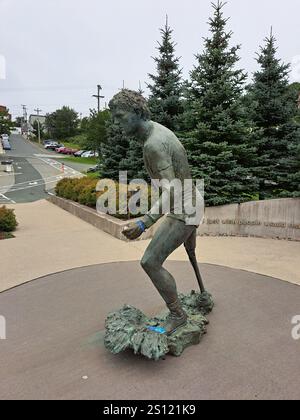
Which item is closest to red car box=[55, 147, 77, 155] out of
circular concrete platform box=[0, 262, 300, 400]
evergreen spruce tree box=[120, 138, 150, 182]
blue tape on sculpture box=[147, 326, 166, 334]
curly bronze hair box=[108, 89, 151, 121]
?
evergreen spruce tree box=[120, 138, 150, 182]

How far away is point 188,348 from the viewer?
11.3 feet

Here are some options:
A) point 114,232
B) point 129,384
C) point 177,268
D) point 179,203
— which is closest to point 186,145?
point 114,232

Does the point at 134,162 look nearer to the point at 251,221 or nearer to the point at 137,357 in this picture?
the point at 251,221

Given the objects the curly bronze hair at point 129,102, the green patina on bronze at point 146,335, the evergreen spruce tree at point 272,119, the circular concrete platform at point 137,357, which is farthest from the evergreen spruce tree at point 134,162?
the curly bronze hair at point 129,102

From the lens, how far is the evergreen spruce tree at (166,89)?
472 inches

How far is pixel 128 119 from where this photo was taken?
10.4ft

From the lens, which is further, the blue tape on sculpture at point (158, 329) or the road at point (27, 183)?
the road at point (27, 183)

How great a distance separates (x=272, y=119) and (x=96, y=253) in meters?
6.50

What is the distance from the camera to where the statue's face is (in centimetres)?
316

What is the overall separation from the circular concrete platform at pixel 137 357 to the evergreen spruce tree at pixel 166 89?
26.1 ft

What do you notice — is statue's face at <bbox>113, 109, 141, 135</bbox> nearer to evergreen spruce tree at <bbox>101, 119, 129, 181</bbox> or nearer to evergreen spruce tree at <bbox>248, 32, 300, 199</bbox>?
evergreen spruce tree at <bbox>248, 32, 300, 199</bbox>

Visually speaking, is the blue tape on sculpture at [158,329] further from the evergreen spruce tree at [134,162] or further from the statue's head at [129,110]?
the evergreen spruce tree at [134,162]
